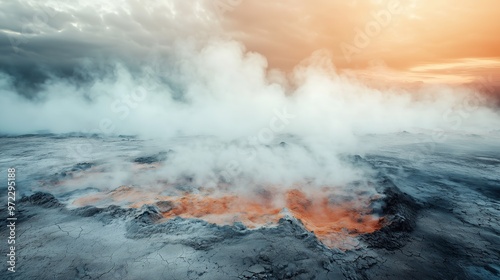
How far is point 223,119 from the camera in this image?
33812 mm

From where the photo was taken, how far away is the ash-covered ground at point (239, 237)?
427cm

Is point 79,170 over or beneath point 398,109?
beneath

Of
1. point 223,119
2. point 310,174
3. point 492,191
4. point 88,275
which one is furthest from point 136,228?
point 223,119

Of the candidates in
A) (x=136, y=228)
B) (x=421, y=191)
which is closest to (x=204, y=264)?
(x=136, y=228)

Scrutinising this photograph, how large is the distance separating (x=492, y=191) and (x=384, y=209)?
4.73m

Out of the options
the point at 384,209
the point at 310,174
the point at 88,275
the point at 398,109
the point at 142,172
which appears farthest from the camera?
the point at 398,109

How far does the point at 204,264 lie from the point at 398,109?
49.3 meters

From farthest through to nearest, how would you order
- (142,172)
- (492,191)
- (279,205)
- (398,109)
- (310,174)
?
1. (398,109)
2. (142,172)
3. (310,174)
4. (492,191)
5. (279,205)

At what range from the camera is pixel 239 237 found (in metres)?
5.20

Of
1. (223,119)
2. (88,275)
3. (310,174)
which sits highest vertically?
(223,119)

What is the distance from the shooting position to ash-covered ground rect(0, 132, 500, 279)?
4.27 m

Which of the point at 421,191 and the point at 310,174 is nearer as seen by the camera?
the point at 421,191

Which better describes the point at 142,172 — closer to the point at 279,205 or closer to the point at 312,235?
the point at 279,205

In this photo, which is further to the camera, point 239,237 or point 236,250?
point 239,237
